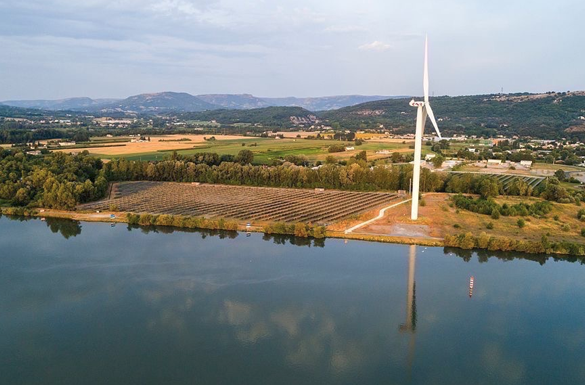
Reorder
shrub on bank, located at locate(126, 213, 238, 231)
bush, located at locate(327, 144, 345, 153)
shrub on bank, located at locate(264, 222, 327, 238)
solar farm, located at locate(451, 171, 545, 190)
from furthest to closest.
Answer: bush, located at locate(327, 144, 345, 153) < solar farm, located at locate(451, 171, 545, 190) < shrub on bank, located at locate(126, 213, 238, 231) < shrub on bank, located at locate(264, 222, 327, 238)

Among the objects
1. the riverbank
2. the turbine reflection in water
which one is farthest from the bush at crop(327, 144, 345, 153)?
the turbine reflection in water

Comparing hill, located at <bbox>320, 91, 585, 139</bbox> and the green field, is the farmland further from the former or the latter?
hill, located at <bbox>320, 91, 585, 139</bbox>

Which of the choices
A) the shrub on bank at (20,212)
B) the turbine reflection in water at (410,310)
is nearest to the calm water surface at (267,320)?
the turbine reflection in water at (410,310)

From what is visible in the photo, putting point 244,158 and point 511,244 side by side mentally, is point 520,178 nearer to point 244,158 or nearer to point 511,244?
point 511,244

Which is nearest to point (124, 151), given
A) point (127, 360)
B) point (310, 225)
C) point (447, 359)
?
point (310, 225)

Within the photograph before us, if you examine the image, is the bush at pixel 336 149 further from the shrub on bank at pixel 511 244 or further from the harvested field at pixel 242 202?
the shrub on bank at pixel 511 244
